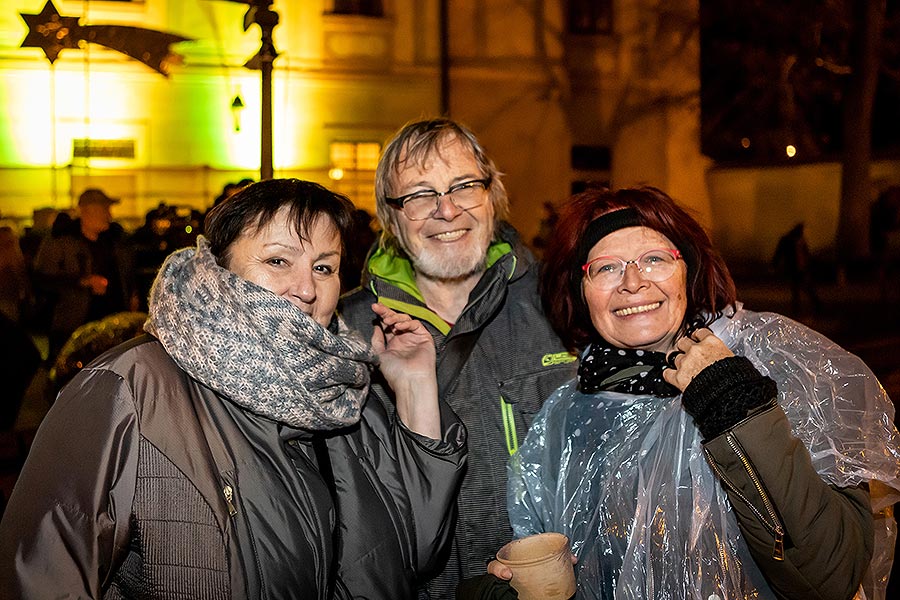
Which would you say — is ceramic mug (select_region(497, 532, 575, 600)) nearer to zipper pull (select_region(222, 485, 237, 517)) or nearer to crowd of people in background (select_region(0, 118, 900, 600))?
crowd of people in background (select_region(0, 118, 900, 600))

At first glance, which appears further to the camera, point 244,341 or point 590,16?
point 590,16

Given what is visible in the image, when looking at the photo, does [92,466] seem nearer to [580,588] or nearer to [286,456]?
[286,456]

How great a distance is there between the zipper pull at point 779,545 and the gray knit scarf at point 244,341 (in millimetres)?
1189

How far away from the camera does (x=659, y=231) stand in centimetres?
276

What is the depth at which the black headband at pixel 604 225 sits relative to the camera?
9.11 ft

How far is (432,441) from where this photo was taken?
9.11 ft

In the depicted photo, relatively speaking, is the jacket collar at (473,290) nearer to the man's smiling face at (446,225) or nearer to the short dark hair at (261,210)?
the man's smiling face at (446,225)

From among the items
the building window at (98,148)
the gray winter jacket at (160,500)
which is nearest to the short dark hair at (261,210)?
the gray winter jacket at (160,500)

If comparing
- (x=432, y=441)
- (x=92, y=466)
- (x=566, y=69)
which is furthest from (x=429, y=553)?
(x=566, y=69)

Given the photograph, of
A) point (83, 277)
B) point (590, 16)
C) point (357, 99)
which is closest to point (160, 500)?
point (83, 277)

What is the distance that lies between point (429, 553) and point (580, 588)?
0.46 meters

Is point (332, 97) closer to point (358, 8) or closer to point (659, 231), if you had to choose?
point (358, 8)

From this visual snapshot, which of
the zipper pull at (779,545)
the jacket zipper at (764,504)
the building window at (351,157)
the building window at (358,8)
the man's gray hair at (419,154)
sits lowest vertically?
the zipper pull at (779,545)

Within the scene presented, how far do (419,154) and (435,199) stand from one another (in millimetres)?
178
